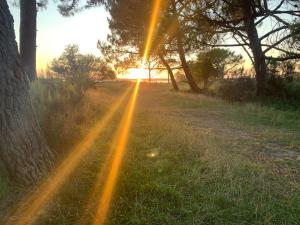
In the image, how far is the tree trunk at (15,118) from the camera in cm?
331

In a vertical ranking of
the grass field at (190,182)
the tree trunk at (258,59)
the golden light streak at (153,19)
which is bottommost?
the grass field at (190,182)

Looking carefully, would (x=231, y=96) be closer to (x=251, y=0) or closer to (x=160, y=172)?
(x=251, y=0)

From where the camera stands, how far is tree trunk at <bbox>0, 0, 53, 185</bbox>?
3314mm

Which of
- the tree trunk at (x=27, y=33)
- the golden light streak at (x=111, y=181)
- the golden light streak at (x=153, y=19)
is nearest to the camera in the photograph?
the golden light streak at (x=111, y=181)

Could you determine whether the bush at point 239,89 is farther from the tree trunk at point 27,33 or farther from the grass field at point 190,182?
the tree trunk at point 27,33

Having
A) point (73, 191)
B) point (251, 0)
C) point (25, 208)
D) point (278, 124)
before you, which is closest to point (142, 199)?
point (73, 191)

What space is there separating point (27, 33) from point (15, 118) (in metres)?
6.73

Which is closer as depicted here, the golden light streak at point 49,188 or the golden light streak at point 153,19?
the golden light streak at point 49,188

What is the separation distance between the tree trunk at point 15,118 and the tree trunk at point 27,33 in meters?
6.03

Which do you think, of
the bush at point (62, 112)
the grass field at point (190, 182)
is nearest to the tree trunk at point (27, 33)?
the bush at point (62, 112)

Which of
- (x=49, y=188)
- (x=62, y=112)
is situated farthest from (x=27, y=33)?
(x=49, y=188)

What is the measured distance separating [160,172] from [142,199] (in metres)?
0.81

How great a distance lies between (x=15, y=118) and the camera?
339cm

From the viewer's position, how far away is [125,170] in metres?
4.07
